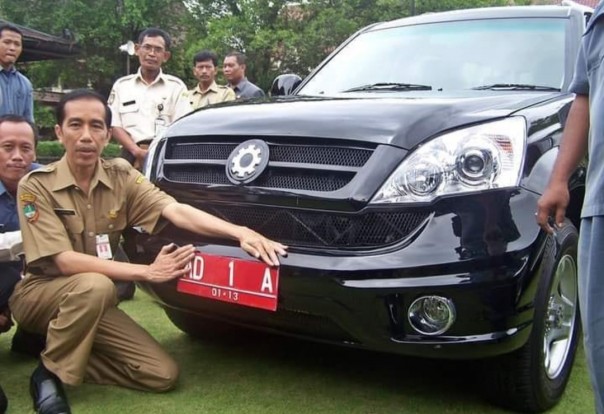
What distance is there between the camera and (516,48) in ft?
10.7

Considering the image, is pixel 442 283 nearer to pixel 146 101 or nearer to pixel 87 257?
pixel 87 257

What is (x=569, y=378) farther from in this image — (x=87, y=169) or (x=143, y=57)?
(x=143, y=57)

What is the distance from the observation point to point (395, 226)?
2.19 metres

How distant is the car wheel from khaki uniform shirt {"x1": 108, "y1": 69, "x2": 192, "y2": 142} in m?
3.15

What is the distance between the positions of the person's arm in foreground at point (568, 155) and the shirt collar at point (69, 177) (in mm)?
1802

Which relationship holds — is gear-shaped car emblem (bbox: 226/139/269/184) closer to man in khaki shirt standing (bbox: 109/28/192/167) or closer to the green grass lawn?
the green grass lawn

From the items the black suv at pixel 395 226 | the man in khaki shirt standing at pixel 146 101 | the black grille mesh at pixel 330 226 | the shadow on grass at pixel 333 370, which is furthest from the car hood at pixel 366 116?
the man in khaki shirt standing at pixel 146 101

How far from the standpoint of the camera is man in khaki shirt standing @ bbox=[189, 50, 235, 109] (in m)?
5.59

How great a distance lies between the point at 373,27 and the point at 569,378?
7.70 feet

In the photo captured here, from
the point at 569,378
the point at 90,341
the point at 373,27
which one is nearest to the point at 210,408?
the point at 90,341

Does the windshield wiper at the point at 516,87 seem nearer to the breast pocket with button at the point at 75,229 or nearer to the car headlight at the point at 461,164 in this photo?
the car headlight at the point at 461,164

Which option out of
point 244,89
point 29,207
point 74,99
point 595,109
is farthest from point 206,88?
point 595,109

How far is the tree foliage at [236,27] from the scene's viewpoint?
78.6 ft

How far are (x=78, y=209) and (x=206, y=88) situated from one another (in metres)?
3.05
